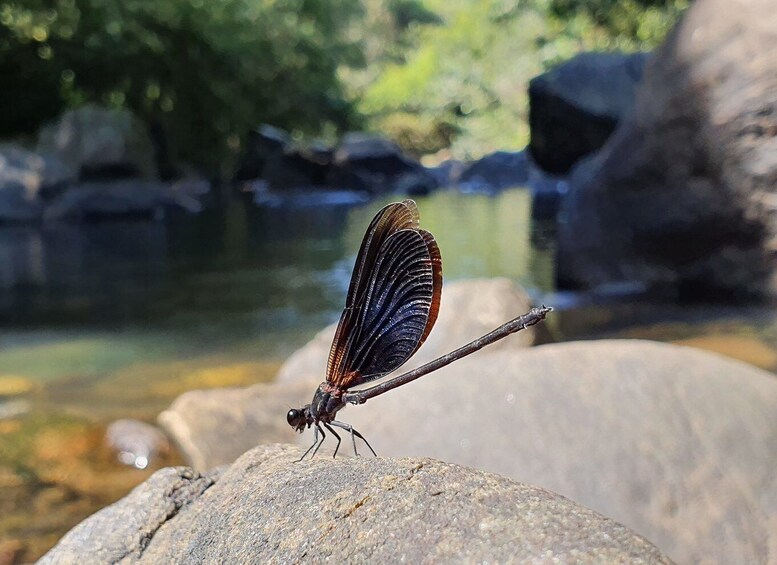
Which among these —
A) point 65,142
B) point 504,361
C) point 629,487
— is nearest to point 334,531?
point 629,487

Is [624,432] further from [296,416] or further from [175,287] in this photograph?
[175,287]

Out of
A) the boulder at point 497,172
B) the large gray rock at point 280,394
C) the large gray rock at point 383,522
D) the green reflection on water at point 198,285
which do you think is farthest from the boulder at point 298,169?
the large gray rock at point 383,522

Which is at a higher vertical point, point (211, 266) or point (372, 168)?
point (372, 168)

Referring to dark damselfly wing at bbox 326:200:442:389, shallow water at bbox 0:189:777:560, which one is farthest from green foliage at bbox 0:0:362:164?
dark damselfly wing at bbox 326:200:442:389

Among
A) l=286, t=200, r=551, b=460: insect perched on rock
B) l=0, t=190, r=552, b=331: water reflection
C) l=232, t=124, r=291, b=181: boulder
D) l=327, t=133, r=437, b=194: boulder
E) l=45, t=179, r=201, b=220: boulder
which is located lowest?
l=286, t=200, r=551, b=460: insect perched on rock

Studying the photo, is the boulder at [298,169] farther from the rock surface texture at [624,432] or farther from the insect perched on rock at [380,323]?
the insect perched on rock at [380,323]

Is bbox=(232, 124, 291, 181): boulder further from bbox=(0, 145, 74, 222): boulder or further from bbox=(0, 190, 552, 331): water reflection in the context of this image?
bbox=(0, 145, 74, 222): boulder

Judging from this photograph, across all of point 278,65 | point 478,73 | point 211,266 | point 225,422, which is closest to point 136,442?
point 225,422
